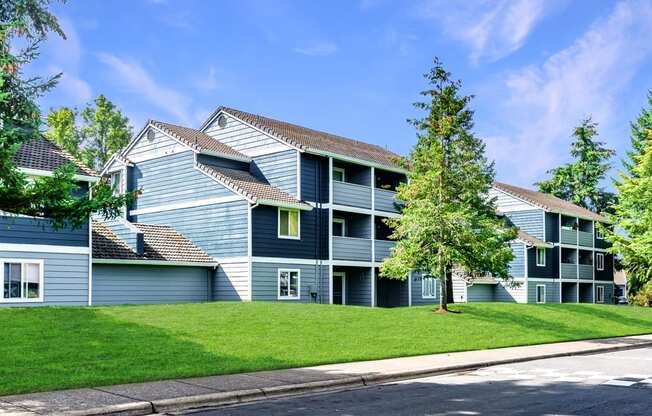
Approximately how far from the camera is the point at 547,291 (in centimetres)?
5300

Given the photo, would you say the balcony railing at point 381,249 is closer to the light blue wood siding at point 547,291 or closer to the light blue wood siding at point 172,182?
the light blue wood siding at point 172,182

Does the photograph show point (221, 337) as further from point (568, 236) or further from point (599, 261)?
point (599, 261)

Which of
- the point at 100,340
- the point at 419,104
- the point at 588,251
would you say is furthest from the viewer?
the point at 588,251

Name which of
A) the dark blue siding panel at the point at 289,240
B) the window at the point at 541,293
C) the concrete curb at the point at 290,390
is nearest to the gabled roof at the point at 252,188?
the dark blue siding panel at the point at 289,240

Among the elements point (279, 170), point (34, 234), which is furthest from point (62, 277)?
point (279, 170)

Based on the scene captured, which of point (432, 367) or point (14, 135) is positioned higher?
point (14, 135)

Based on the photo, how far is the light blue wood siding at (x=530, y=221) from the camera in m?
53.2

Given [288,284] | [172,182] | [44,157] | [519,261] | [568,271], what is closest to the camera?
[44,157]

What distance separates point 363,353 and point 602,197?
203ft

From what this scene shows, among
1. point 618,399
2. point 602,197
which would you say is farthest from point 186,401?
point 602,197

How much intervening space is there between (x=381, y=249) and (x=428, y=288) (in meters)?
5.18

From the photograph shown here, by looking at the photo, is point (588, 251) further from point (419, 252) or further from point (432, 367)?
point (432, 367)

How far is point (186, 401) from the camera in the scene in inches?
426

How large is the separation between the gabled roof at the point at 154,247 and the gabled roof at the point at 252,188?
3.36 m
